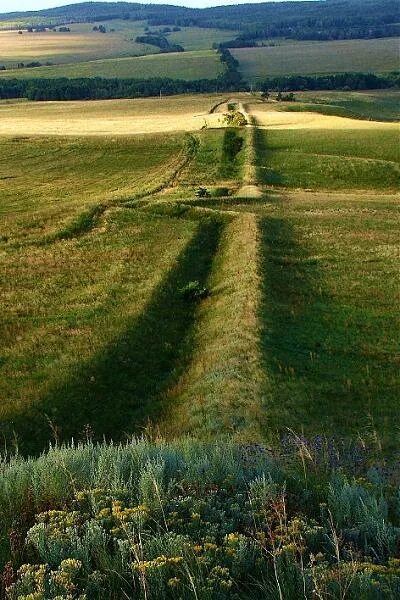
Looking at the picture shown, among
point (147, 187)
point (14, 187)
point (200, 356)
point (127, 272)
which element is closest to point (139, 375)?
point (200, 356)

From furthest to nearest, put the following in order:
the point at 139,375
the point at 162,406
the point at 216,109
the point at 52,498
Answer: the point at 216,109 < the point at 139,375 < the point at 162,406 < the point at 52,498

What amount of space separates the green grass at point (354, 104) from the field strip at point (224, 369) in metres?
82.6

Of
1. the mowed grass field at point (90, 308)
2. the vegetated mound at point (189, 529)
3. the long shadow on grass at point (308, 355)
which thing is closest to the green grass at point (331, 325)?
the long shadow on grass at point (308, 355)

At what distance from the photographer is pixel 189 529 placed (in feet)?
21.7

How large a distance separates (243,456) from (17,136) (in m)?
79.8

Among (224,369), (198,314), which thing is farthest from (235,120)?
(224,369)

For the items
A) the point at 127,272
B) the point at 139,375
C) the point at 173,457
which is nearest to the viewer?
the point at 173,457

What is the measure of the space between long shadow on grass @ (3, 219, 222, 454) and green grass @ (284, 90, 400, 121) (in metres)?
85.5

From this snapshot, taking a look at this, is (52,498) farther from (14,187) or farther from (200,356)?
(14,187)

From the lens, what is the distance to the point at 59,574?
5.68 meters

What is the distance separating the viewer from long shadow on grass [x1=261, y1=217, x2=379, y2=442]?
51.1 feet

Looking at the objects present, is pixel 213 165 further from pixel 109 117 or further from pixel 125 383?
pixel 125 383

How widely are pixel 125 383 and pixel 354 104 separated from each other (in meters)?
110

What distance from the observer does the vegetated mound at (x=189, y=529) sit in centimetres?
564
